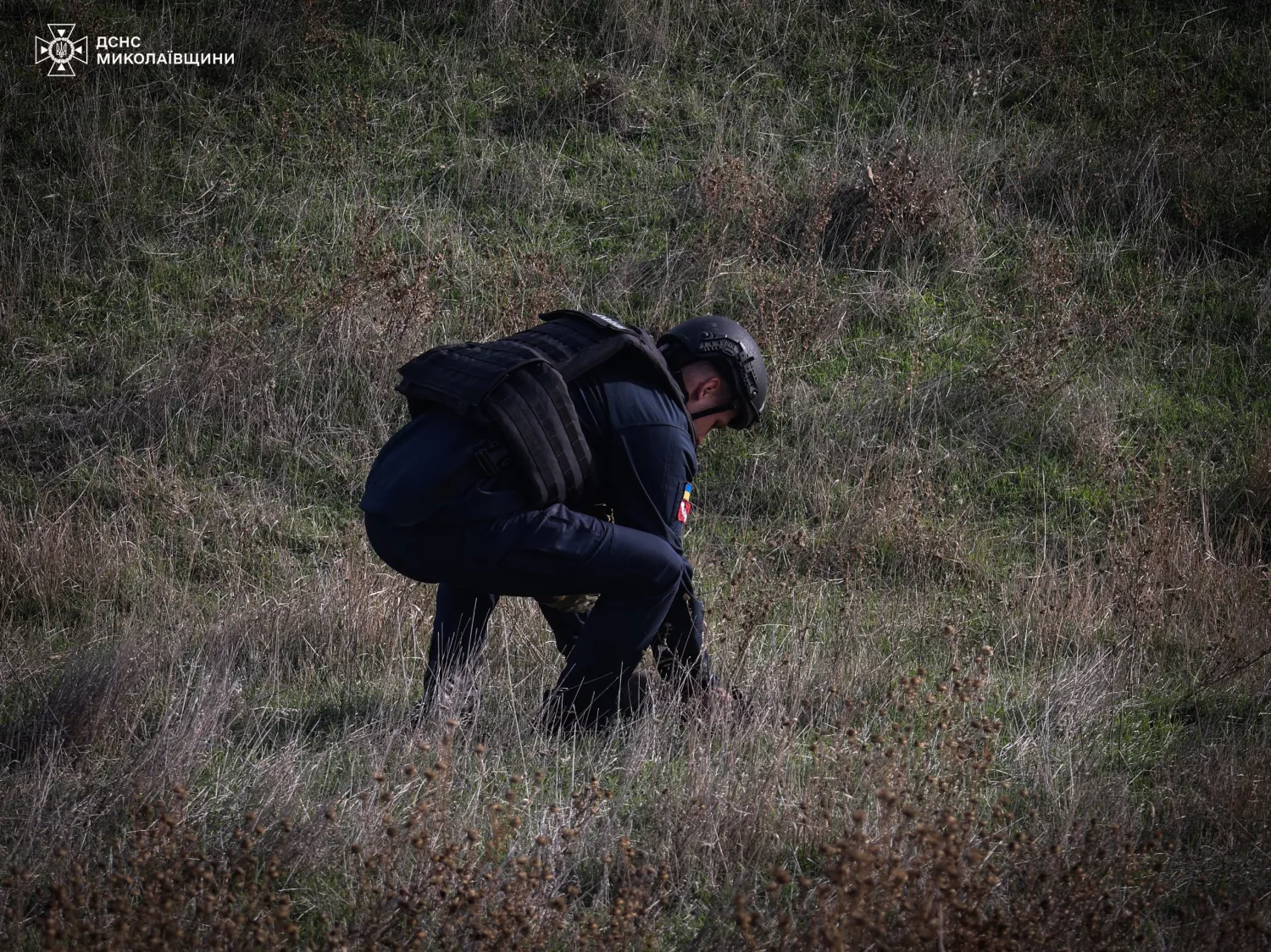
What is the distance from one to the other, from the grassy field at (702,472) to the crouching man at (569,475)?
0.41 meters

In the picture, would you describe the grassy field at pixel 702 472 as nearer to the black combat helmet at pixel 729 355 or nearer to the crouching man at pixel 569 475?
the crouching man at pixel 569 475

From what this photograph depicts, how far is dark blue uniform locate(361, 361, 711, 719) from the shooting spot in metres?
4.01

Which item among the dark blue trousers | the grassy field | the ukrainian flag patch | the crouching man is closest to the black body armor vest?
the crouching man

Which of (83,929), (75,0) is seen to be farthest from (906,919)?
(75,0)

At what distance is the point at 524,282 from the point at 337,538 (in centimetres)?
259

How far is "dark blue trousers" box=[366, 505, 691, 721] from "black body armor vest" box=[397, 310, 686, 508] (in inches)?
5.7

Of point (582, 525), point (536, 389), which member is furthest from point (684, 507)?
point (536, 389)

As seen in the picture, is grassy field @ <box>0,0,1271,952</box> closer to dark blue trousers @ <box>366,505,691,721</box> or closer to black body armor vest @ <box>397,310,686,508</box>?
dark blue trousers @ <box>366,505,691,721</box>

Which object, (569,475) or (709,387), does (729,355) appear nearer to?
(709,387)

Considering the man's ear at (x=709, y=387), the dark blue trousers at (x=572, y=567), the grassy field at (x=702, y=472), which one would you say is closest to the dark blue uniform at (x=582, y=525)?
the dark blue trousers at (x=572, y=567)

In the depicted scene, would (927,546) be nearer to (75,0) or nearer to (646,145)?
(646,145)

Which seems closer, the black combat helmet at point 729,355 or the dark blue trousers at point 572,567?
the dark blue trousers at point 572,567

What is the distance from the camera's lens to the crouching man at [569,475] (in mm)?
3979

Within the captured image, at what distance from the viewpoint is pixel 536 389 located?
399 centimetres
